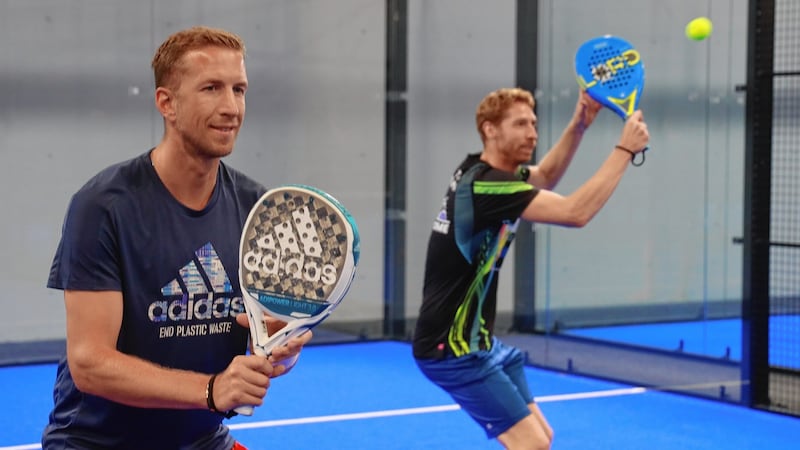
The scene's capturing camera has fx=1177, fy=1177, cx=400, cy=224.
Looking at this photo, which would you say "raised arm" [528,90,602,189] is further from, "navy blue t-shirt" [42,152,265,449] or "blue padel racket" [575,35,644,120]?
"navy blue t-shirt" [42,152,265,449]

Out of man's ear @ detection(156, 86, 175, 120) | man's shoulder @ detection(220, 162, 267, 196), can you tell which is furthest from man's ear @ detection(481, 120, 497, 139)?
man's ear @ detection(156, 86, 175, 120)

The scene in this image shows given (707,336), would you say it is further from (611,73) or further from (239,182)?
(239,182)

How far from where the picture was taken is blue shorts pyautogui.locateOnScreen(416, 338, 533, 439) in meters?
4.46

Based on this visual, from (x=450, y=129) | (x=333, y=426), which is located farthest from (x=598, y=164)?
(x=333, y=426)

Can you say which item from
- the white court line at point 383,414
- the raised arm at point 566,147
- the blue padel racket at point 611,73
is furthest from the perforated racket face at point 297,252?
the white court line at point 383,414

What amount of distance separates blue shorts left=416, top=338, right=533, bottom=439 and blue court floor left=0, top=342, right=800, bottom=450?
135 cm

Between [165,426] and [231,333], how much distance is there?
10.3 inches

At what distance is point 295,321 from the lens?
2430 millimetres

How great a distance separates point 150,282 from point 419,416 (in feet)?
13.9

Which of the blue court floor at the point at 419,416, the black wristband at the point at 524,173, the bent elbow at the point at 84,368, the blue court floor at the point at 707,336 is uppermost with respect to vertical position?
A: the black wristband at the point at 524,173

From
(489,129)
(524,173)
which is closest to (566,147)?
(524,173)

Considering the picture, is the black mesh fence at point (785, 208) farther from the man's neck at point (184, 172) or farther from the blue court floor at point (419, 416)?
the man's neck at point (184, 172)

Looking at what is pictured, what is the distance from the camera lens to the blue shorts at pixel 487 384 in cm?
446

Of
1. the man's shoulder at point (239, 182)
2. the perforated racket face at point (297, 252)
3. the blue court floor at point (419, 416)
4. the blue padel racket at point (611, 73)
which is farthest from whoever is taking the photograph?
the blue court floor at point (419, 416)
